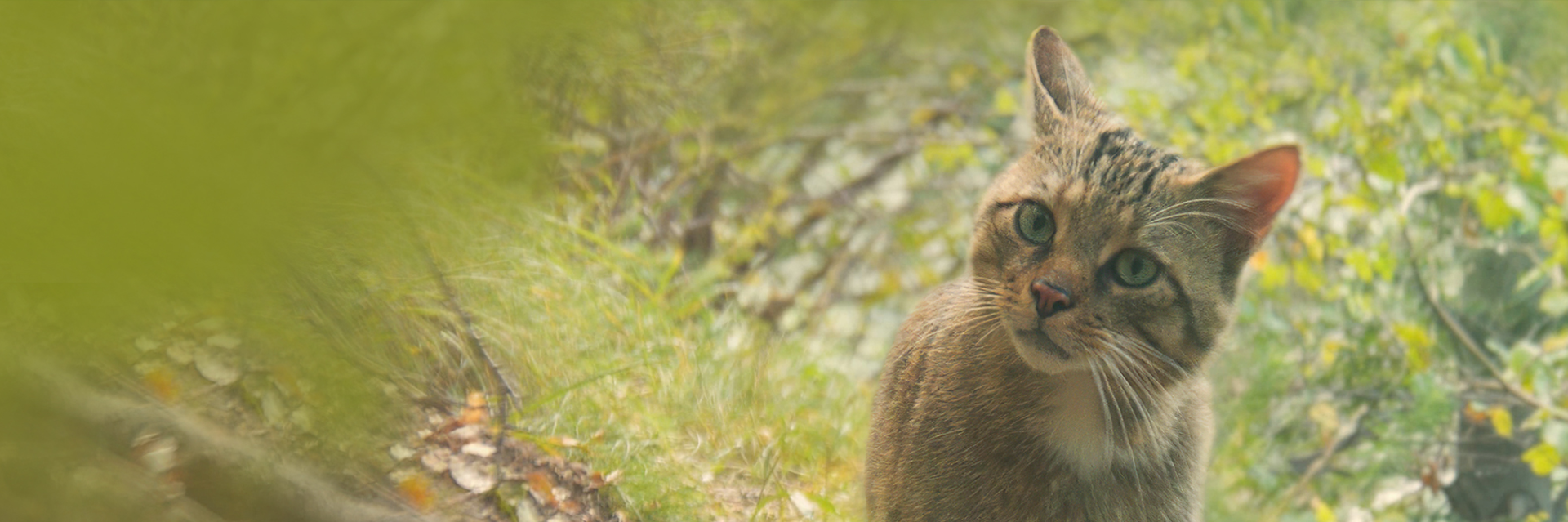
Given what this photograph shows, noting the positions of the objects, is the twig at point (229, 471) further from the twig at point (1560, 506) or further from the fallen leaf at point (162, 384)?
the twig at point (1560, 506)

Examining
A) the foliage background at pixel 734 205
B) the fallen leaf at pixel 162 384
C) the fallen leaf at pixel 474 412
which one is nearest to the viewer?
the foliage background at pixel 734 205

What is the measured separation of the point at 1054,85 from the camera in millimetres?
2764

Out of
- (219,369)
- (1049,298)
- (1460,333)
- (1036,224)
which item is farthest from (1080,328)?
(1460,333)

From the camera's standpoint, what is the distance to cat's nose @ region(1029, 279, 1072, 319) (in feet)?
7.52

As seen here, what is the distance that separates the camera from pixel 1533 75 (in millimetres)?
4973

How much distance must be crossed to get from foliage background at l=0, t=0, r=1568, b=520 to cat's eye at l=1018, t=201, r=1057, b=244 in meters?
1.11

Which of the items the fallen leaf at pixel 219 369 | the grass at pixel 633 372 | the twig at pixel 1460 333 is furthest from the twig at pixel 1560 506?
the fallen leaf at pixel 219 369

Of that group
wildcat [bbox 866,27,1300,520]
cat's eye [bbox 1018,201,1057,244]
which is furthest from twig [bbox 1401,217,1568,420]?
cat's eye [bbox 1018,201,1057,244]

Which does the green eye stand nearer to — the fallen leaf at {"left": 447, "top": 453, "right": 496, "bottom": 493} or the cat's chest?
the cat's chest

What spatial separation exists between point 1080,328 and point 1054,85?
2.47ft

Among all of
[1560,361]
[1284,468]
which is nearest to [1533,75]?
[1560,361]

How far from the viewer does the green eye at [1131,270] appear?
2.39m

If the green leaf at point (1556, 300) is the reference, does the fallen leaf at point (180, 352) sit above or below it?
above

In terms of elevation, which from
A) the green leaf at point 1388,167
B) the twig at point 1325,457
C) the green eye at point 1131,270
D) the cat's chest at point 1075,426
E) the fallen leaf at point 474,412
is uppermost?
the green leaf at point 1388,167
